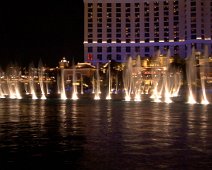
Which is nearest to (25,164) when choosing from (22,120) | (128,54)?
(22,120)

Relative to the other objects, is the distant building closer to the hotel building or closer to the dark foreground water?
the hotel building

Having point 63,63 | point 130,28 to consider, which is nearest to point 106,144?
point 63,63

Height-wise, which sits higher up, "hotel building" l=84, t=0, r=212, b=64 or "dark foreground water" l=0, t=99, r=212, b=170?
"hotel building" l=84, t=0, r=212, b=64

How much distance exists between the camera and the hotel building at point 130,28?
115m

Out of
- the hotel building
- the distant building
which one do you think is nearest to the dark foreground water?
the distant building

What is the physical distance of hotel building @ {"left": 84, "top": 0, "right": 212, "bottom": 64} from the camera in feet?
378

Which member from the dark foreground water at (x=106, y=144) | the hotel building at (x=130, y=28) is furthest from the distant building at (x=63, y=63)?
the dark foreground water at (x=106, y=144)

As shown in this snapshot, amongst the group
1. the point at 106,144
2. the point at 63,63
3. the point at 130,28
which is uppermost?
the point at 130,28

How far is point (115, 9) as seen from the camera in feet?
383

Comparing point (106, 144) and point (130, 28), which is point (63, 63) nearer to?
point (130, 28)

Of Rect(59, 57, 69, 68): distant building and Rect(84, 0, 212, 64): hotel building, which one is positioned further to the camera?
Rect(84, 0, 212, 64): hotel building

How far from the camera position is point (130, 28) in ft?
385

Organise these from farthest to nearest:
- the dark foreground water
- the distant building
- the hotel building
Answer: the hotel building
the distant building
the dark foreground water

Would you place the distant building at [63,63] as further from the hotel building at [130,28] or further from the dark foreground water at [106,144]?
the dark foreground water at [106,144]
